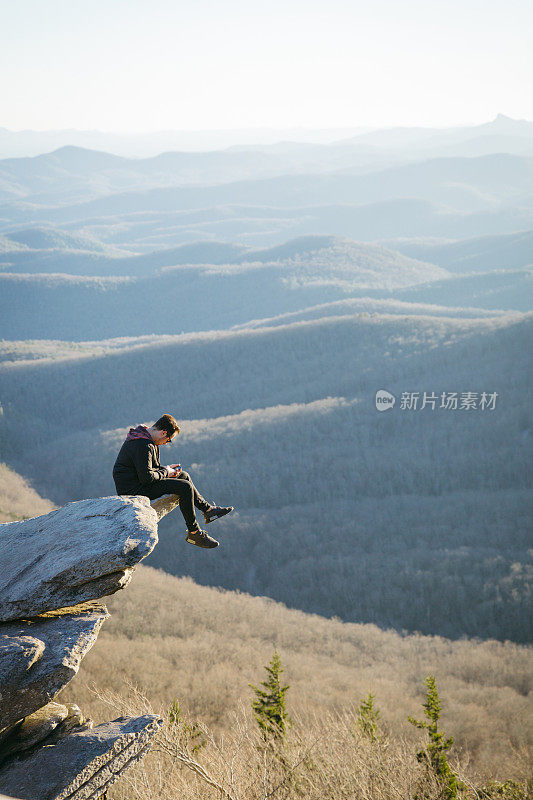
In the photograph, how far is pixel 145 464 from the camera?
429 inches

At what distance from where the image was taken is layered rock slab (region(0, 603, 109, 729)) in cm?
846

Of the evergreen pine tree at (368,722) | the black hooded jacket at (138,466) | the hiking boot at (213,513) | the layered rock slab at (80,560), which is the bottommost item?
the evergreen pine tree at (368,722)

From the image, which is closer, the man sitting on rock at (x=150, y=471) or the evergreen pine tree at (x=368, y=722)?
the man sitting on rock at (x=150, y=471)

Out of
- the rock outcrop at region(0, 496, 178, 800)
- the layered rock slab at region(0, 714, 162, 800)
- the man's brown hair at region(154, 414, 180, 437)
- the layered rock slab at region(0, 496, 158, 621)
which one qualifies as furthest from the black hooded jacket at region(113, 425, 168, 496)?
the layered rock slab at region(0, 714, 162, 800)

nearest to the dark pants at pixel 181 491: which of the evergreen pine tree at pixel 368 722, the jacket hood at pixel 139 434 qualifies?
the jacket hood at pixel 139 434

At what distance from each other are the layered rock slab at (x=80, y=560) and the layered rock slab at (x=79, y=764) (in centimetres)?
219

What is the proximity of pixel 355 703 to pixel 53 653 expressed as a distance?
22690mm

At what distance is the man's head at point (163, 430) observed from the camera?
1127 cm

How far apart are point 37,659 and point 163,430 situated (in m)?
4.36

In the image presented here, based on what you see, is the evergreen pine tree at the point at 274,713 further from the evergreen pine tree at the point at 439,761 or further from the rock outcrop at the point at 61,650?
the rock outcrop at the point at 61,650

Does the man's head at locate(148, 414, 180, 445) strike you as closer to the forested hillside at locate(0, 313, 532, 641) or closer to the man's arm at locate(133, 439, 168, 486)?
the man's arm at locate(133, 439, 168, 486)

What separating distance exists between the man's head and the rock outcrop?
163 centimetres

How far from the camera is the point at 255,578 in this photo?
174 ft

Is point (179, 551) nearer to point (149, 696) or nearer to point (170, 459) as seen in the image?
point (170, 459)
